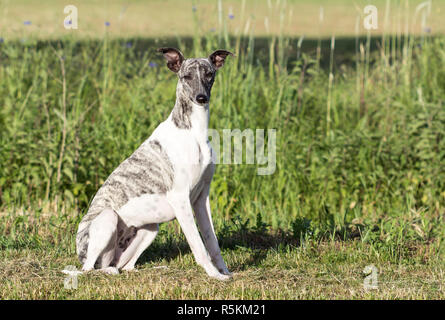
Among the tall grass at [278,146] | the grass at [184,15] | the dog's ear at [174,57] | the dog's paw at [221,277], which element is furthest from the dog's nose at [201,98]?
the grass at [184,15]

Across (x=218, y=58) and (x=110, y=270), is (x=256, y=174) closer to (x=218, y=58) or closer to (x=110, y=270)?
(x=218, y=58)

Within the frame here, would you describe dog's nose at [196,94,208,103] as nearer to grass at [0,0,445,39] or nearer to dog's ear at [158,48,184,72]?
dog's ear at [158,48,184,72]

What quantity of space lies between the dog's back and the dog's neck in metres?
0.30

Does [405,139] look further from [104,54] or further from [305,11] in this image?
[305,11]

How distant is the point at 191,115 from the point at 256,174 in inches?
114

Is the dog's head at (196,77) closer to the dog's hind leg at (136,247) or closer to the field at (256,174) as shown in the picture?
the dog's hind leg at (136,247)

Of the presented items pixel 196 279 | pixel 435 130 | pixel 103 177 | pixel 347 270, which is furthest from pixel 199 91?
pixel 435 130

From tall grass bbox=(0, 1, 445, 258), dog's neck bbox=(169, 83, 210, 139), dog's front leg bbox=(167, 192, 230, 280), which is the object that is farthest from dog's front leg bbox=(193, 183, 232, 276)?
tall grass bbox=(0, 1, 445, 258)

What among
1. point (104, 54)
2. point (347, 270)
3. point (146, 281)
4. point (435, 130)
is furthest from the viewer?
point (104, 54)

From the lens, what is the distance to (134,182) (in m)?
5.28

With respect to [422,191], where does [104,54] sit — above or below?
above

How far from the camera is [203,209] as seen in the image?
5.34 meters

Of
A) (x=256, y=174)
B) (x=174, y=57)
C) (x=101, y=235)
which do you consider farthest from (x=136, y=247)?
(x=256, y=174)
